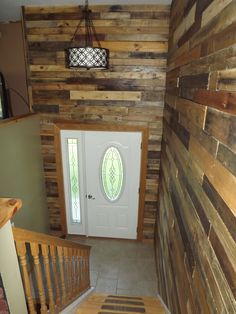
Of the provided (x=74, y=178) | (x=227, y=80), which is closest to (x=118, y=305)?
(x=74, y=178)

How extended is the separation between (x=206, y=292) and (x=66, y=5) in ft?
11.6

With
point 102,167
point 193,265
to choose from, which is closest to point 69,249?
point 193,265

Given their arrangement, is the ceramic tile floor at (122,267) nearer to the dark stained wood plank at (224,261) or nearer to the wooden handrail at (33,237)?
the wooden handrail at (33,237)

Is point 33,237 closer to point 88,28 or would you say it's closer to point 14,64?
point 88,28

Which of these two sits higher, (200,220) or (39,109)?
(39,109)

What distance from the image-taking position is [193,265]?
141 cm

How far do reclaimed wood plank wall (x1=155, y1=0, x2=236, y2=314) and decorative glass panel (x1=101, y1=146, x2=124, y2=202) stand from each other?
1.85 metres

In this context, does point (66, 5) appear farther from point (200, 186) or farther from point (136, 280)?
point (136, 280)

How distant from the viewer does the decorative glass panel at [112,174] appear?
3689mm

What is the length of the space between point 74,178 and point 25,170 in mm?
925

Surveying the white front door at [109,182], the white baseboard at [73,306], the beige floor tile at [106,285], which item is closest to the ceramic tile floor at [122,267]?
the beige floor tile at [106,285]

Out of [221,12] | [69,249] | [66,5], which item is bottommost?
[69,249]

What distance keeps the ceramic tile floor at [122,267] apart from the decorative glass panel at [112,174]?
0.93 m

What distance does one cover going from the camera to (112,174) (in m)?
3.80
